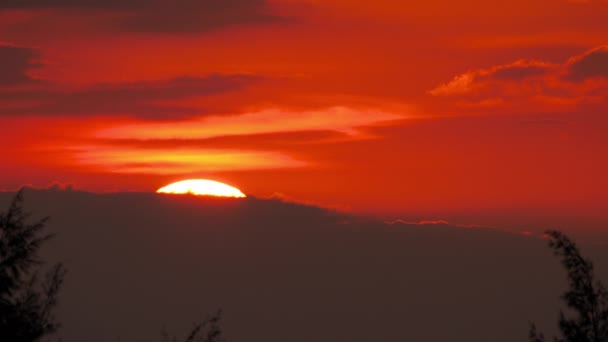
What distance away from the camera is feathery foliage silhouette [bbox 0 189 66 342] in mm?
27812

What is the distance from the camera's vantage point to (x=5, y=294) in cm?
2828

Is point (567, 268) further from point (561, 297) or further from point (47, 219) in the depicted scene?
point (47, 219)

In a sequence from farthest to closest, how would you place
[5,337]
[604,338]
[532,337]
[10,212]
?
[532,337] < [604,338] < [10,212] < [5,337]

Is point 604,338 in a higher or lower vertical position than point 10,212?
lower

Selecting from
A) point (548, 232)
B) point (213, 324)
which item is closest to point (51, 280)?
point (213, 324)

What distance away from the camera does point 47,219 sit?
2997 cm

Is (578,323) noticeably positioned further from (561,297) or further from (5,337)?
(5,337)

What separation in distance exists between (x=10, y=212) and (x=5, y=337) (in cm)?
363

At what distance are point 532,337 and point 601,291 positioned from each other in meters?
3.00

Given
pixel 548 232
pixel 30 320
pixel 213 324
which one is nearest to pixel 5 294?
pixel 30 320

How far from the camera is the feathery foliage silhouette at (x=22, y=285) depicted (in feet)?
91.2

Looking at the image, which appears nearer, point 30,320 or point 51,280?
point 30,320

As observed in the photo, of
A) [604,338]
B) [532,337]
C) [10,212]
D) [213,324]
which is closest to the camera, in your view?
[10,212]

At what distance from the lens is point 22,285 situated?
28641mm
